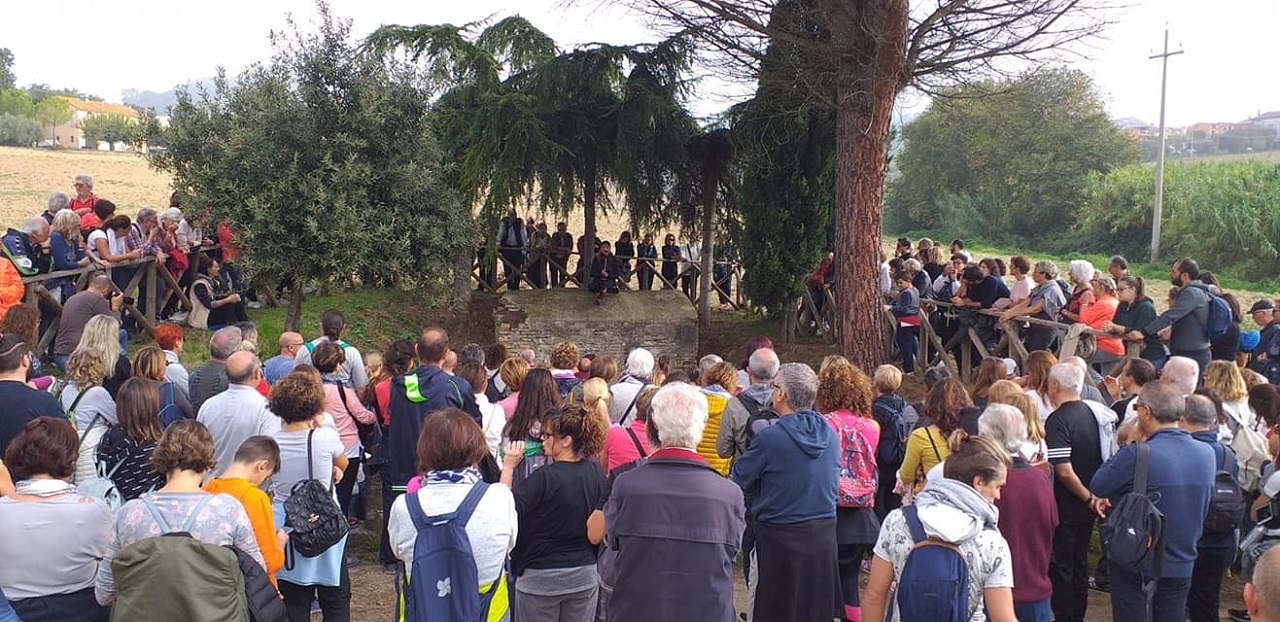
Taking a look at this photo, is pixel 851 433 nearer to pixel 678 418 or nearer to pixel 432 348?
pixel 678 418

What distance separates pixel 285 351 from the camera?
21.4 ft

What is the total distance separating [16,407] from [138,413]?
887 millimetres

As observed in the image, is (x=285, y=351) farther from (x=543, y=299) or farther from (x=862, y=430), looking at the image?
(x=543, y=299)

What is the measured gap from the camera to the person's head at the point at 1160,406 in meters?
4.48

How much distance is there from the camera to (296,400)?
4.33 meters

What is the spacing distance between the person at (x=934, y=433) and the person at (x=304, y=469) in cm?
271

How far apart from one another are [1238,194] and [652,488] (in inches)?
1306

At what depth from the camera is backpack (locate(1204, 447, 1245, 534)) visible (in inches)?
187

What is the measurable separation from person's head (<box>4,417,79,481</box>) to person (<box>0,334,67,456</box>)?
128cm

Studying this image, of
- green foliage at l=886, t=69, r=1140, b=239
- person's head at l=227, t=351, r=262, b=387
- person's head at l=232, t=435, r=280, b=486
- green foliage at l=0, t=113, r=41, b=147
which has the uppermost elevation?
green foliage at l=0, t=113, r=41, b=147

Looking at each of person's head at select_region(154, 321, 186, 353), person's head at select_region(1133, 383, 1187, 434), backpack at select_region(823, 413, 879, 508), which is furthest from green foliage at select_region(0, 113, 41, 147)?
person's head at select_region(1133, 383, 1187, 434)

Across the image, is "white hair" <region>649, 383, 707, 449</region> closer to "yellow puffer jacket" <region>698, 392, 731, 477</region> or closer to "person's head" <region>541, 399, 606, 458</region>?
"person's head" <region>541, 399, 606, 458</region>

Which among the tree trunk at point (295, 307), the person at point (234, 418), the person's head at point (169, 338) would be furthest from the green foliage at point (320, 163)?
the person at point (234, 418)

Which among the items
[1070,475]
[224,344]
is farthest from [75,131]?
[1070,475]
